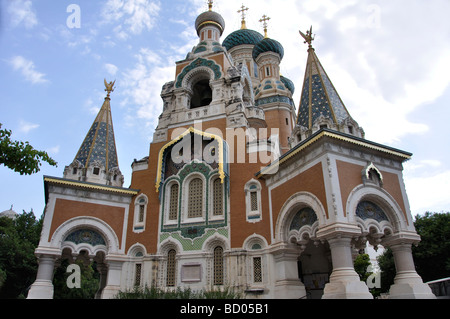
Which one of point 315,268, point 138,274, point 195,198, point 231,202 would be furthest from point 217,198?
point 315,268

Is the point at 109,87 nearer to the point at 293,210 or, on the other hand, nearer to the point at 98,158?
the point at 98,158

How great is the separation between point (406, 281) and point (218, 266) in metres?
7.24

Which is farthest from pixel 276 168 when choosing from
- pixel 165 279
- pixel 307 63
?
pixel 165 279

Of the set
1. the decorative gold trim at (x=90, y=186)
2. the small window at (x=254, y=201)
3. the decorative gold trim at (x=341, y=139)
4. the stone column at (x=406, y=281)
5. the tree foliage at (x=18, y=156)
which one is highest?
the decorative gold trim at (x=90, y=186)

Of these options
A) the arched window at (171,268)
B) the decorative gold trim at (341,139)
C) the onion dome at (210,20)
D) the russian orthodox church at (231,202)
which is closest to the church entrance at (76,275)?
the russian orthodox church at (231,202)

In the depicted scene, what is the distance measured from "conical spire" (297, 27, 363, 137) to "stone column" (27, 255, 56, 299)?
12.1m

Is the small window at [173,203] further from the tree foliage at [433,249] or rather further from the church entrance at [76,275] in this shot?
the tree foliage at [433,249]

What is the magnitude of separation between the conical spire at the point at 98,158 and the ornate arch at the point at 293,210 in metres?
8.93

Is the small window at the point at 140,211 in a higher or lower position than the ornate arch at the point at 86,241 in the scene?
higher

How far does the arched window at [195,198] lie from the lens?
16172 mm

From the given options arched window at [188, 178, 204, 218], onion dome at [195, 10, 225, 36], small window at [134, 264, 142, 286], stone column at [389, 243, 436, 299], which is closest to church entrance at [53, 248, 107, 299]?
small window at [134, 264, 142, 286]
